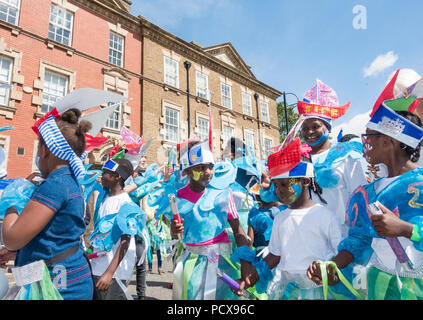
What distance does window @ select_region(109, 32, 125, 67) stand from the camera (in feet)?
43.6

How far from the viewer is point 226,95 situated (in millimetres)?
18281

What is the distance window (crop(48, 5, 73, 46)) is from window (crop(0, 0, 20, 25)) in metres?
1.17

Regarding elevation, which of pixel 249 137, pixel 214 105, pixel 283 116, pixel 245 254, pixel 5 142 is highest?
pixel 283 116

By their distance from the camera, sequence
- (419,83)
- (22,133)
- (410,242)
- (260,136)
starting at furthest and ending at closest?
(260,136) → (22,133) → (419,83) → (410,242)

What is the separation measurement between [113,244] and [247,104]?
1766 cm

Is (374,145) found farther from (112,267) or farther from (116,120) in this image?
(116,120)

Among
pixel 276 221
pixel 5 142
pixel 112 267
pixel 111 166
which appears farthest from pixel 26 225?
pixel 5 142

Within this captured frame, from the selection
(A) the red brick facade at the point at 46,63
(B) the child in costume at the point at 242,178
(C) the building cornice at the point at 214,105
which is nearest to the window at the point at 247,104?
(C) the building cornice at the point at 214,105

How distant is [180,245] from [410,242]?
6.65ft

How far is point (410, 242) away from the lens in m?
1.63

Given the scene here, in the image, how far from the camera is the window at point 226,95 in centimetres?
1809

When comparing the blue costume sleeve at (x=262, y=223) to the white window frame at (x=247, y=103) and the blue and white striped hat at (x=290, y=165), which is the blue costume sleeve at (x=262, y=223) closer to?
the blue and white striped hat at (x=290, y=165)
